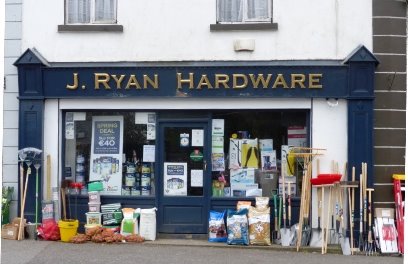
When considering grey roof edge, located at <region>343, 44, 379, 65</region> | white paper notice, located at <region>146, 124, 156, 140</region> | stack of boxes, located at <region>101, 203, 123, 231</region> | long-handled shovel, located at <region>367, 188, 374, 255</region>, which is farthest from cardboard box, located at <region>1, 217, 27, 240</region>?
grey roof edge, located at <region>343, 44, 379, 65</region>

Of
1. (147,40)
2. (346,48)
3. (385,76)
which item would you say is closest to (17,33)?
(147,40)

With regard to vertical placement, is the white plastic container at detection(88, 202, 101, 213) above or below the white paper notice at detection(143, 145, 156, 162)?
below

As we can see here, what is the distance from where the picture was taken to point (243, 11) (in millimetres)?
10031

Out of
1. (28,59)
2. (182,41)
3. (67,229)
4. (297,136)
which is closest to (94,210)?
(67,229)

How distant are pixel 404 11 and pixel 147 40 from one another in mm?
4281

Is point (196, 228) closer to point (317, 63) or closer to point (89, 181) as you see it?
point (89, 181)

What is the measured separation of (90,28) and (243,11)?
2.62 meters

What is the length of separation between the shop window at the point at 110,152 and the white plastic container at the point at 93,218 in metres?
0.48

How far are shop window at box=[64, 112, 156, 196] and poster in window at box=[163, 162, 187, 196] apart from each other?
0.85 feet

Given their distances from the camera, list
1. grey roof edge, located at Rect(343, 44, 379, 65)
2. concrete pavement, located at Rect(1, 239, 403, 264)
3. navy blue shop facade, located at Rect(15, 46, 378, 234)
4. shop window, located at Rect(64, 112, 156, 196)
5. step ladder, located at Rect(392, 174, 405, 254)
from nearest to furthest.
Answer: concrete pavement, located at Rect(1, 239, 403, 264) → step ladder, located at Rect(392, 174, 405, 254) → grey roof edge, located at Rect(343, 44, 379, 65) → navy blue shop facade, located at Rect(15, 46, 378, 234) → shop window, located at Rect(64, 112, 156, 196)

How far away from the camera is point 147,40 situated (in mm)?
9984

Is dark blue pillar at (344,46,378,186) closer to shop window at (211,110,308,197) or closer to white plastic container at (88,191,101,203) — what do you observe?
shop window at (211,110,308,197)

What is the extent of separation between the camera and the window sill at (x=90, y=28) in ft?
32.8

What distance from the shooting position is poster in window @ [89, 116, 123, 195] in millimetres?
10312
